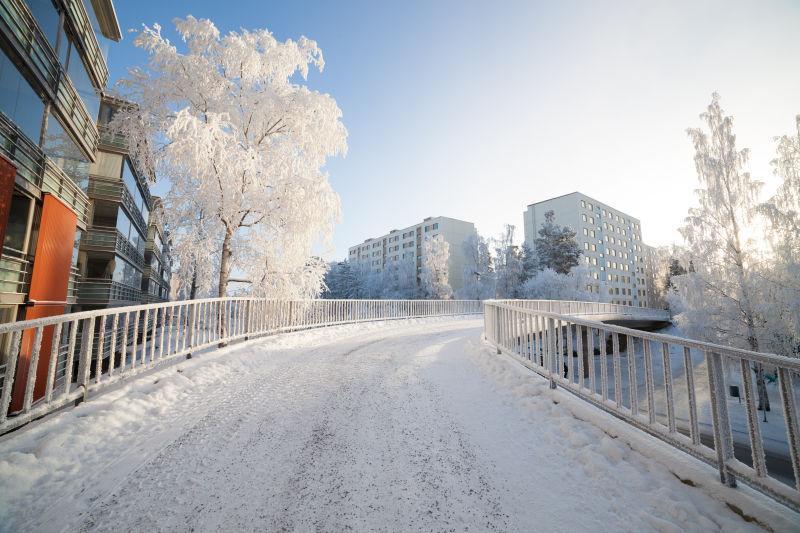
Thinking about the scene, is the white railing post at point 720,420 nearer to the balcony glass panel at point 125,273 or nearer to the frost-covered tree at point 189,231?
the frost-covered tree at point 189,231

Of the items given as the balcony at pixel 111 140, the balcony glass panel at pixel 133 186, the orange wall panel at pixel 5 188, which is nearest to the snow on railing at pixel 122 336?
the orange wall panel at pixel 5 188

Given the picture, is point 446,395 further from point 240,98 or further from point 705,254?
point 705,254

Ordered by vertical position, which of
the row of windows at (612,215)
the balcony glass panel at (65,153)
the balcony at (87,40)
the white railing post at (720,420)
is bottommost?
the white railing post at (720,420)

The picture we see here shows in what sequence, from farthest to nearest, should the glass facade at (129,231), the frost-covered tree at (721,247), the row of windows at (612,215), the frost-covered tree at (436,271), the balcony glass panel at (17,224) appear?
the row of windows at (612,215), the frost-covered tree at (436,271), the glass facade at (129,231), the frost-covered tree at (721,247), the balcony glass panel at (17,224)

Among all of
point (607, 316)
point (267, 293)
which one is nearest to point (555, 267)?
point (607, 316)

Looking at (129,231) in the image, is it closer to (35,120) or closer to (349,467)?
(35,120)

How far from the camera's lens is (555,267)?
4359cm

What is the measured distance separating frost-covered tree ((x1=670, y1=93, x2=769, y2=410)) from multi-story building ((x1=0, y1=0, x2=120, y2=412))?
25101 mm

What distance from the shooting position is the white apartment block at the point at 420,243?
63906mm

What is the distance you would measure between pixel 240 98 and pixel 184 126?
271 centimetres

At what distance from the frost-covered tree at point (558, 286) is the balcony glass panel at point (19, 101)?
4016cm

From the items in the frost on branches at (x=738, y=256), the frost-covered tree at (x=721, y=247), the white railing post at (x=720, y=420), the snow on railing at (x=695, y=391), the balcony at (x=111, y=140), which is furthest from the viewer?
the balcony at (x=111, y=140)

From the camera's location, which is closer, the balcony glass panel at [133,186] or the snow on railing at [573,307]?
the snow on railing at [573,307]

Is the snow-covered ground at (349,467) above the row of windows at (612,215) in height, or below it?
below
